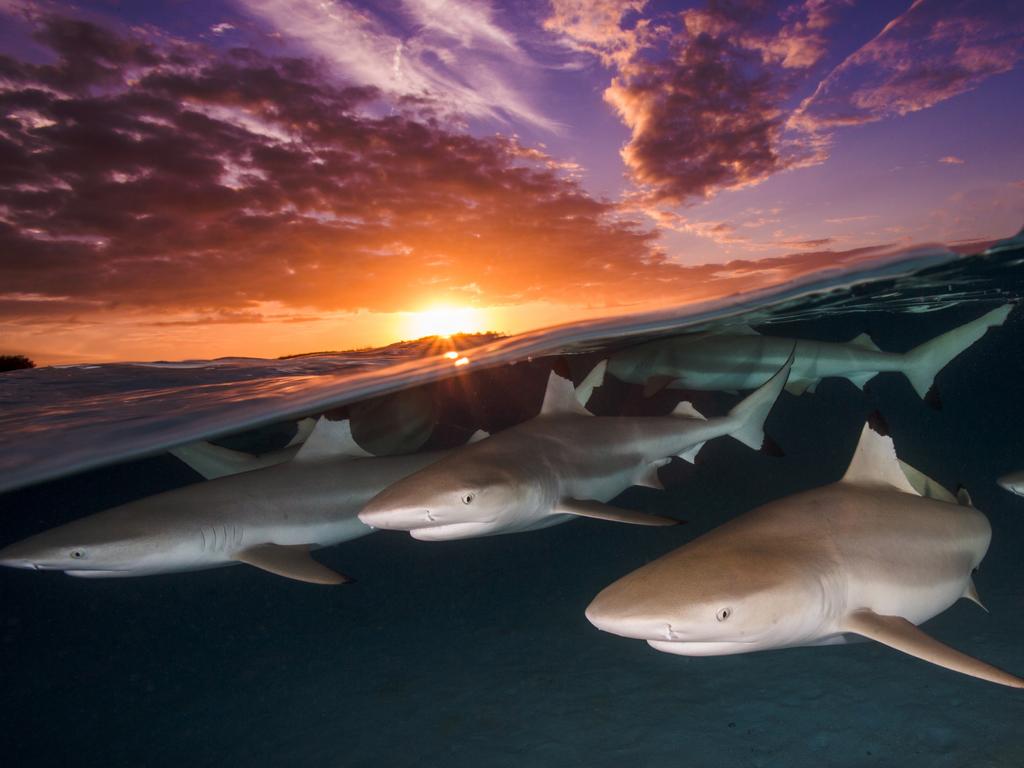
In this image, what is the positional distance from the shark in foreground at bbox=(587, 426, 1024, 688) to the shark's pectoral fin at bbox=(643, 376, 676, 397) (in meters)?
5.19

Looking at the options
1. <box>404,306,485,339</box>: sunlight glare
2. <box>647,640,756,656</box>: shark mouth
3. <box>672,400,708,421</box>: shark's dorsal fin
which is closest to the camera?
<box>647,640,756,656</box>: shark mouth

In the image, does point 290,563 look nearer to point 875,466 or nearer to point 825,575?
point 825,575

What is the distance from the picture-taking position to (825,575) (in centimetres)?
344

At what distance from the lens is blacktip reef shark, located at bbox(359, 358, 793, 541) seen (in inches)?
172

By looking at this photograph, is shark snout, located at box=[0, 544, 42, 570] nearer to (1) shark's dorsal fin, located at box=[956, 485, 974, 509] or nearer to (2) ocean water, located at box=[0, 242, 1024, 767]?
(2) ocean water, located at box=[0, 242, 1024, 767]

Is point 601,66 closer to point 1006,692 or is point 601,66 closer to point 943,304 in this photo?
point 1006,692

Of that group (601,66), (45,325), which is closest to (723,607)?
(601,66)

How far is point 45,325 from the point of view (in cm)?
776

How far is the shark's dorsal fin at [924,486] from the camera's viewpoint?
15.4ft

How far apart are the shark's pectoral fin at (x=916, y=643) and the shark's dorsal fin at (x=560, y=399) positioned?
3419mm

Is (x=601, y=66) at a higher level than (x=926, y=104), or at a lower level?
higher

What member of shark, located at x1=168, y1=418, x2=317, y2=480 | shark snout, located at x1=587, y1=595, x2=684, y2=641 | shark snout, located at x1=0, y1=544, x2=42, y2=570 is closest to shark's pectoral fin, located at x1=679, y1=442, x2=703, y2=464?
shark snout, located at x1=587, y1=595, x2=684, y2=641

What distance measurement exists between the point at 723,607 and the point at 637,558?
1616 cm

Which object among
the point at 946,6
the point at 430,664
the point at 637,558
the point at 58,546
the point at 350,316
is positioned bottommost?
the point at 637,558
